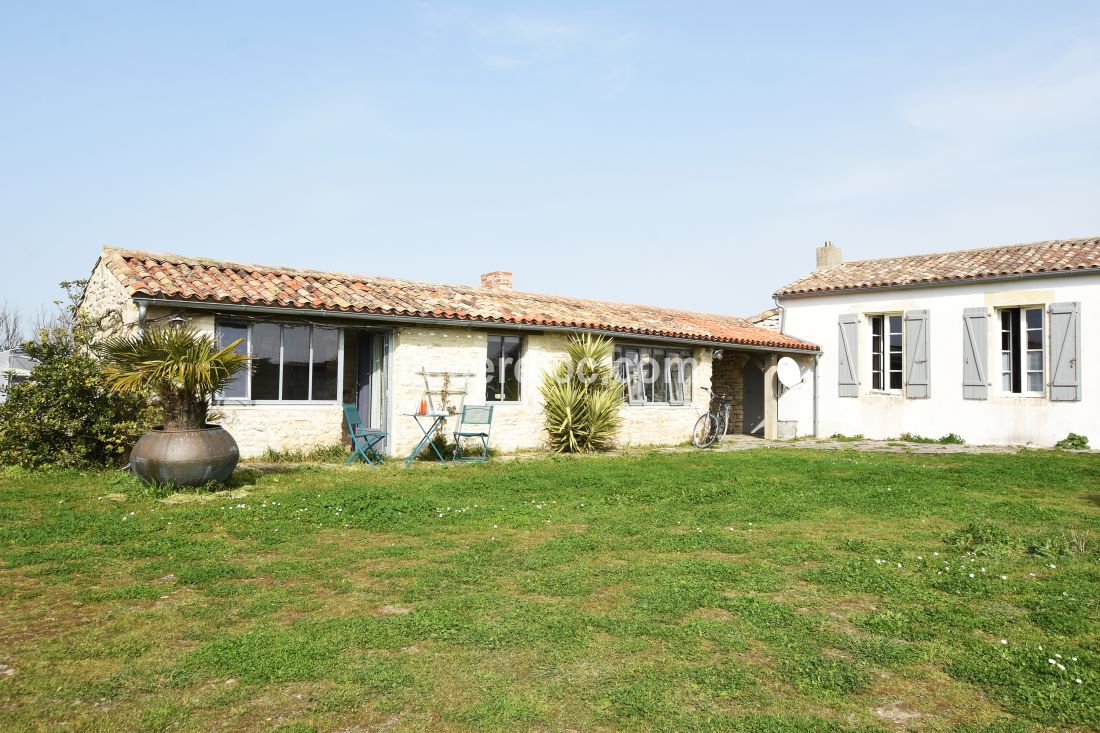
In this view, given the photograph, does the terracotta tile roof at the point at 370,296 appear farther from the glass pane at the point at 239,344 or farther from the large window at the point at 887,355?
the large window at the point at 887,355

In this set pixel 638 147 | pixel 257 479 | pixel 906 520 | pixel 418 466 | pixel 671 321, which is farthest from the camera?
pixel 671 321

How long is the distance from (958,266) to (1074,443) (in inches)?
170

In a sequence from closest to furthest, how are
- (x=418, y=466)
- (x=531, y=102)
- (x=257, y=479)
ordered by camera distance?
(x=257, y=479)
(x=418, y=466)
(x=531, y=102)

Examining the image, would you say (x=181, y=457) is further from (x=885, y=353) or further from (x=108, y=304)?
(x=885, y=353)

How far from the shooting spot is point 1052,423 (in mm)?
13891

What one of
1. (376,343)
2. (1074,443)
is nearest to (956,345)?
(1074,443)

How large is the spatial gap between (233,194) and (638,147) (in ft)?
25.6

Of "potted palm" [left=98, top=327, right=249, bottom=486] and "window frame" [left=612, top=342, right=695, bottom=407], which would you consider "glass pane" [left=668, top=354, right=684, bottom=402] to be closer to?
"window frame" [left=612, top=342, right=695, bottom=407]

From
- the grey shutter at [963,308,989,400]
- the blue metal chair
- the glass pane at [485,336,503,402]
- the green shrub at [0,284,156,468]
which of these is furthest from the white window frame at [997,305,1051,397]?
the green shrub at [0,284,156,468]

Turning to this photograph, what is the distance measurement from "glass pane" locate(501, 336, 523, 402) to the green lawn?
5313mm

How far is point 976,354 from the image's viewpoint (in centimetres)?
1469

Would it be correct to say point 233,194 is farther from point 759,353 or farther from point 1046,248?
point 1046,248

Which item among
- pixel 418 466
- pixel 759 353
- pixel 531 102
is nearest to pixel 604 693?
pixel 418 466

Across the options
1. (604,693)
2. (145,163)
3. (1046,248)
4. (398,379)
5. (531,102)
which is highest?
(531,102)
